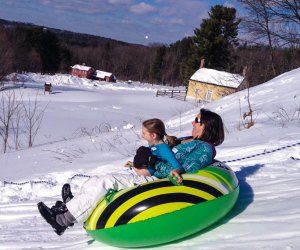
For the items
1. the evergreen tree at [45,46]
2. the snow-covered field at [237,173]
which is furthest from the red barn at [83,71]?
the snow-covered field at [237,173]

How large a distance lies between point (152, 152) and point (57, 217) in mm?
1038

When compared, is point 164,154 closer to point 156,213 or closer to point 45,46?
point 156,213

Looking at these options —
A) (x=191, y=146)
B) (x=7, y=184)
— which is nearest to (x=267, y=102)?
(x=7, y=184)

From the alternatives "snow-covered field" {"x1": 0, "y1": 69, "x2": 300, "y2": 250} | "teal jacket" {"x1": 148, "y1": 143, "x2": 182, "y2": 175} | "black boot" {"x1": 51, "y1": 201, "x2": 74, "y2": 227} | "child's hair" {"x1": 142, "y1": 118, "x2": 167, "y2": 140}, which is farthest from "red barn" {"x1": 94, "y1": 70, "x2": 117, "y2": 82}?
"black boot" {"x1": 51, "y1": 201, "x2": 74, "y2": 227}

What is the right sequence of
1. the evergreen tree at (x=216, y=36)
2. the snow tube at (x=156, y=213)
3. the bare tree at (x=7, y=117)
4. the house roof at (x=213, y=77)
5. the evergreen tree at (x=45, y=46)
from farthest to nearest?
1. the evergreen tree at (x=45, y=46)
2. the evergreen tree at (x=216, y=36)
3. the house roof at (x=213, y=77)
4. the bare tree at (x=7, y=117)
5. the snow tube at (x=156, y=213)

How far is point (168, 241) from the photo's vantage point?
3.65m

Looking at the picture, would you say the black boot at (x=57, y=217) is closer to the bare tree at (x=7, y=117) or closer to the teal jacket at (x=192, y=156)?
the teal jacket at (x=192, y=156)

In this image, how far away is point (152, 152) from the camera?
4.12 metres

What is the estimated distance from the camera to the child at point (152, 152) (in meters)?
4.02

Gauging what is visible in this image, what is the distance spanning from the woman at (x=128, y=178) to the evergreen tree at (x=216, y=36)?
122ft

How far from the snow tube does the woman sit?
111 millimetres

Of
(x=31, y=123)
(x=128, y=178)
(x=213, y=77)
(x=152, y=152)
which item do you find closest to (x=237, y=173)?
(x=152, y=152)

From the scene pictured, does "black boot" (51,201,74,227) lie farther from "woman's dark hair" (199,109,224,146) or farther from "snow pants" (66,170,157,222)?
"woman's dark hair" (199,109,224,146)

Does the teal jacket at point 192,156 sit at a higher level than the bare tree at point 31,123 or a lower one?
higher
